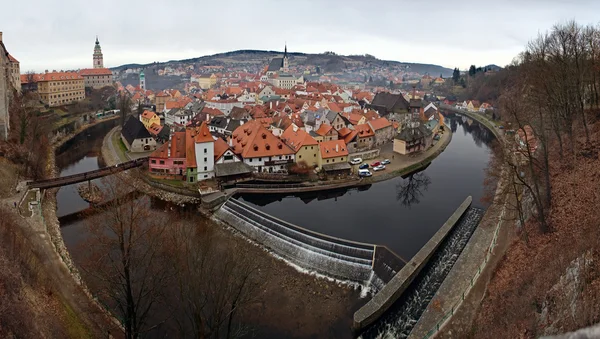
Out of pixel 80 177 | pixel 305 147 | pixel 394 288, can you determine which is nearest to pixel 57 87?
pixel 80 177

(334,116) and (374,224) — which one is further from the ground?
(334,116)

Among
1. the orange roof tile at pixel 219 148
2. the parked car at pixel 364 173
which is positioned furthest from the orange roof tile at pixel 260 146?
the parked car at pixel 364 173

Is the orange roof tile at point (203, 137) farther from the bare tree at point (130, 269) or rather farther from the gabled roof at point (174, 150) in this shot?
the bare tree at point (130, 269)

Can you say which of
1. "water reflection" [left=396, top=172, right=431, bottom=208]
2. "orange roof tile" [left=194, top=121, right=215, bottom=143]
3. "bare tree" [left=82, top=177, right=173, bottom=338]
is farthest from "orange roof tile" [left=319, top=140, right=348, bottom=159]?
"bare tree" [left=82, top=177, right=173, bottom=338]

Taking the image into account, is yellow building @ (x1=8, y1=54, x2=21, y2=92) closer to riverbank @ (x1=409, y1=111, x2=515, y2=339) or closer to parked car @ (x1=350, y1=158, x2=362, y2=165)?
parked car @ (x1=350, y1=158, x2=362, y2=165)

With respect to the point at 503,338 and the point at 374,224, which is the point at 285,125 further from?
the point at 503,338

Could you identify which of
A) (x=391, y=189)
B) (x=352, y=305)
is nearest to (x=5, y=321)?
(x=352, y=305)
